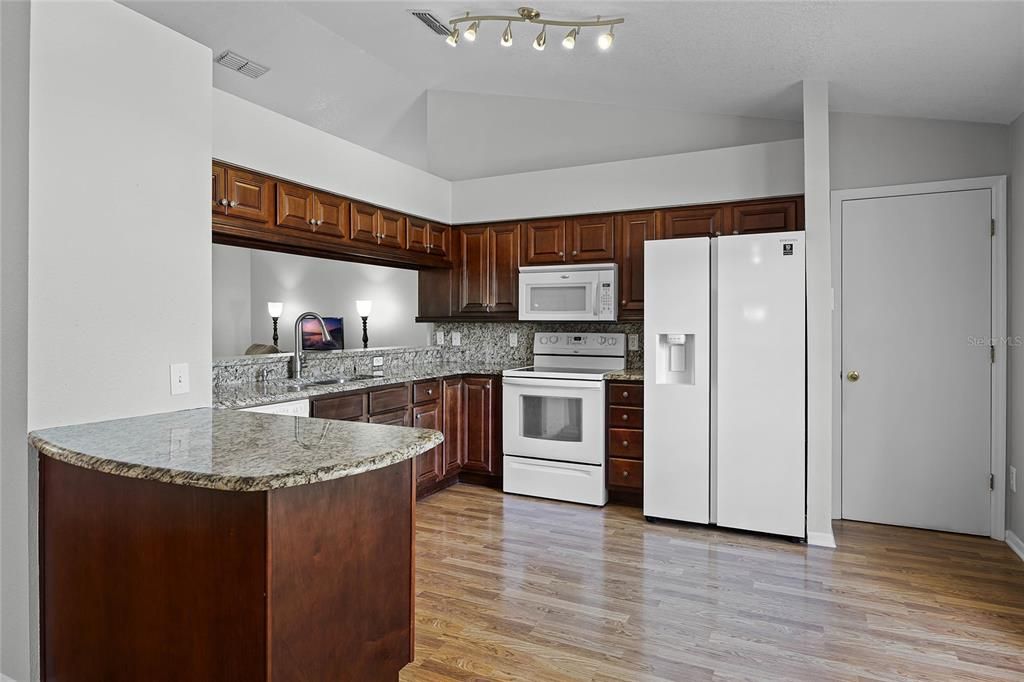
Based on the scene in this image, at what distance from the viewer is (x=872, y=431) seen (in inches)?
146

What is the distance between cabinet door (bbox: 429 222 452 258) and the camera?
471 cm

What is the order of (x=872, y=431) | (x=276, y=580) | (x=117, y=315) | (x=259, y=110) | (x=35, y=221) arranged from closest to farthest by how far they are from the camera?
(x=276, y=580) → (x=35, y=221) → (x=117, y=315) → (x=259, y=110) → (x=872, y=431)

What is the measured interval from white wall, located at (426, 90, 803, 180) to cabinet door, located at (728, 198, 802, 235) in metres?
0.47

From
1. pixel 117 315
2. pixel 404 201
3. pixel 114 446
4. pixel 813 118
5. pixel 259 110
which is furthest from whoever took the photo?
pixel 404 201

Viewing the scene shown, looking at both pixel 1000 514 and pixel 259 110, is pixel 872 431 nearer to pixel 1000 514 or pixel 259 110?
pixel 1000 514

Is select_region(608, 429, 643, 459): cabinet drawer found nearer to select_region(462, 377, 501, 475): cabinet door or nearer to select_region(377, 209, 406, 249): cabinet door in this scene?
select_region(462, 377, 501, 475): cabinet door

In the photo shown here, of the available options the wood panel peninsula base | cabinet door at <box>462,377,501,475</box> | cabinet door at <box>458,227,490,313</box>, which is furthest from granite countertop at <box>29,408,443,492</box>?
cabinet door at <box>458,227,490,313</box>

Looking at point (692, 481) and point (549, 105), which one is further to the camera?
point (549, 105)

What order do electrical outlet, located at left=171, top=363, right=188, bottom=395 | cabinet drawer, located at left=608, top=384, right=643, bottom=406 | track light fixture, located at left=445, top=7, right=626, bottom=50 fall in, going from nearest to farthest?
electrical outlet, located at left=171, top=363, right=188, bottom=395 → track light fixture, located at left=445, top=7, right=626, bottom=50 → cabinet drawer, located at left=608, top=384, right=643, bottom=406

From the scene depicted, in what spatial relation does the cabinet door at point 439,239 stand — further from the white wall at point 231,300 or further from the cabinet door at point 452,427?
the white wall at point 231,300

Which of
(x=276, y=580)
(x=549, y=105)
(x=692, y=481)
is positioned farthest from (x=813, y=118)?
(x=276, y=580)

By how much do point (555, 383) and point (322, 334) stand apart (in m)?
1.67

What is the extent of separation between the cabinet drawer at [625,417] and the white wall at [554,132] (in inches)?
73.6

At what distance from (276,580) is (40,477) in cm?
115
